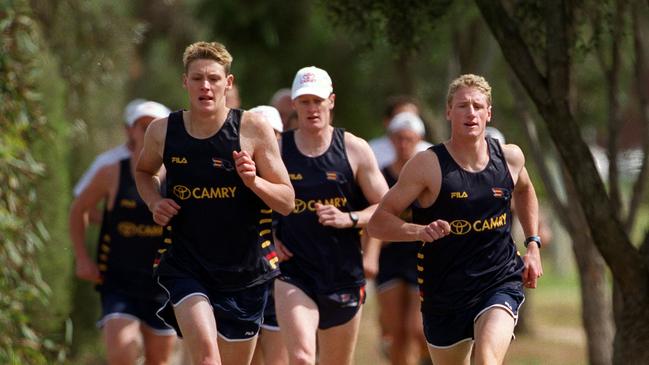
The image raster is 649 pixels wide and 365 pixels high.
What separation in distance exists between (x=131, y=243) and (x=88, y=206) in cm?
58

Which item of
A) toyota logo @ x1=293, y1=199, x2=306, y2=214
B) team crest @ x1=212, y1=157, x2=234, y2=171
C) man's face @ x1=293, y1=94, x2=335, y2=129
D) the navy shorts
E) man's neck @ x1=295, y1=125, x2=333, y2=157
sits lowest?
the navy shorts

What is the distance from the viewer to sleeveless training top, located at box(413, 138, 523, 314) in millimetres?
7555

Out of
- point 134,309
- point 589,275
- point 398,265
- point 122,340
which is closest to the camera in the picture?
point 122,340

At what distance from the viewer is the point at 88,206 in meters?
10.5

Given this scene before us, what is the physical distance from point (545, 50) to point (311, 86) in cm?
157

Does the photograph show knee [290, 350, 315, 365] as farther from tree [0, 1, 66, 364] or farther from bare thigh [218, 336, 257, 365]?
tree [0, 1, 66, 364]

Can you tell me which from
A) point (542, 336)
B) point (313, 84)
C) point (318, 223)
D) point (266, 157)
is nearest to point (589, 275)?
point (318, 223)

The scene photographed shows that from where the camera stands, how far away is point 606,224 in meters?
8.19

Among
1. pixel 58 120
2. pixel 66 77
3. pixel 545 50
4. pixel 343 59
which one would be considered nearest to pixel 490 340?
pixel 545 50

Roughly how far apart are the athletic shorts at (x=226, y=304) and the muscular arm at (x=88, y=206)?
2.59 meters

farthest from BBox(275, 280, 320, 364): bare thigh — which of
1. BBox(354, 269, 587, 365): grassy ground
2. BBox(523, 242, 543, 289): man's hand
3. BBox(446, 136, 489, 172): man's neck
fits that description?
→ BBox(354, 269, 587, 365): grassy ground

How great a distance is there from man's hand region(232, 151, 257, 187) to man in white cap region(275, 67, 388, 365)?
5.24 feet

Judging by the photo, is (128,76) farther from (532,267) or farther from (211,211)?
(532,267)

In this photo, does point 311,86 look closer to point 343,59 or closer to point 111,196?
point 111,196
